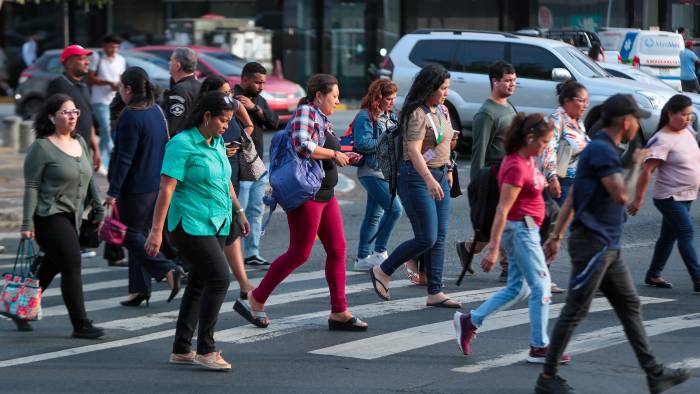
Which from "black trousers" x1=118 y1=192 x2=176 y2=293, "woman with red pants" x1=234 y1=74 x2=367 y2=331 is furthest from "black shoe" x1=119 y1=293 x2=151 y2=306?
"woman with red pants" x1=234 y1=74 x2=367 y2=331

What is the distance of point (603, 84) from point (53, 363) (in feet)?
41.7

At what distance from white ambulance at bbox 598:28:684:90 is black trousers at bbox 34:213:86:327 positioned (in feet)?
56.9

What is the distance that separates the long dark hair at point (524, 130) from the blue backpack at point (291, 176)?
1.59 meters

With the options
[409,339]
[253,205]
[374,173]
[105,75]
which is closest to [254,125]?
[253,205]

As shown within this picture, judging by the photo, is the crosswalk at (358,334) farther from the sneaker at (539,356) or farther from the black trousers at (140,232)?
the black trousers at (140,232)

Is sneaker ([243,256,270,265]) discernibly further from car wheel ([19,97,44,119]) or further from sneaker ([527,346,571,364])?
car wheel ([19,97,44,119])

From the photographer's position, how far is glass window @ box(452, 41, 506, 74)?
19891mm

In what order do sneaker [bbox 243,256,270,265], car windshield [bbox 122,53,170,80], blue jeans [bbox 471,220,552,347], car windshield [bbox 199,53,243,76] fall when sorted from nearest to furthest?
1. blue jeans [bbox 471,220,552,347]
2. sneaker [bbox 243,256,270,265]
3. car windshield [bbox 122,53,170,80]
4. car windshield [bbox 199,53,243,76]

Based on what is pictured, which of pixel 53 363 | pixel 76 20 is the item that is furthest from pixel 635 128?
pixel 76 20

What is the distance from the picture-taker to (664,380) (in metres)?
6.65

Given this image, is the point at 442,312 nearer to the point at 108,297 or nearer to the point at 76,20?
the point at 108,297

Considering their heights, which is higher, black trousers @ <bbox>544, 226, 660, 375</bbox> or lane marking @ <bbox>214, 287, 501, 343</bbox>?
black trousers @ <bbox>544, 226, 660, 375</bbox>

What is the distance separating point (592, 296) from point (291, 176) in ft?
8.28

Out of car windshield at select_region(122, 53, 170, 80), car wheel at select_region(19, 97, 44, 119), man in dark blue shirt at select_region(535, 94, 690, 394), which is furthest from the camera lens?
car wheel at select_region(19, 97, 44, 119)
